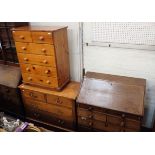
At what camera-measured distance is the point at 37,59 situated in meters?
2.04

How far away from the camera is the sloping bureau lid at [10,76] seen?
92.6 inches

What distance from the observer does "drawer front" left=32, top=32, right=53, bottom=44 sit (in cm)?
184

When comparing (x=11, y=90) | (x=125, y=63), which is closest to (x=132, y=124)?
(x=125, y=63)

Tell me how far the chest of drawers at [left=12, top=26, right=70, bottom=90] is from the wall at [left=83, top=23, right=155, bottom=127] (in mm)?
318

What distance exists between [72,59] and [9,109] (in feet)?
4.24

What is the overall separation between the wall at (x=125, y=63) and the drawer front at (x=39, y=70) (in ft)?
1.65

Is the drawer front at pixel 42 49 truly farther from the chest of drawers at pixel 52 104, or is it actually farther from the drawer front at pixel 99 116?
the drawer front at pixel 99 116

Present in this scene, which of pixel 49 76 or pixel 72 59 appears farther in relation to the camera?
pixel 72 59

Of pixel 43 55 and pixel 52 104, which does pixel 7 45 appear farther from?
pixel 52 104

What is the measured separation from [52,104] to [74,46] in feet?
2.73

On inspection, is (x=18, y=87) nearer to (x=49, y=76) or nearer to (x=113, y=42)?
(x=49, y=76)

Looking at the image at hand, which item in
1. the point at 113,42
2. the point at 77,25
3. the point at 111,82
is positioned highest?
the point at 77,25
